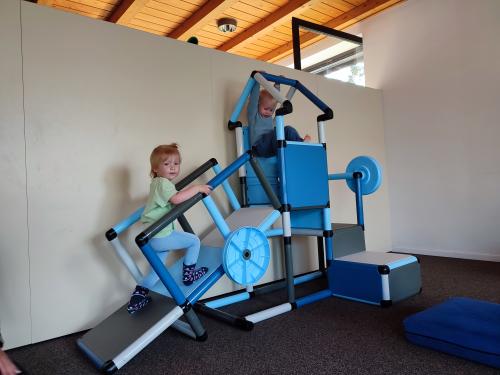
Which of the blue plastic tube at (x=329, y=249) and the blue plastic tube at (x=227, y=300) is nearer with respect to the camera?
the blue plastic tube at (x=227, y=300)

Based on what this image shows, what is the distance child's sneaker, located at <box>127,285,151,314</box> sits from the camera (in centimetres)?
205

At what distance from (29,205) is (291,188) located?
1668 mm

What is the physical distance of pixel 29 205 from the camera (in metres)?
2.17

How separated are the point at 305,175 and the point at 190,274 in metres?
1.09

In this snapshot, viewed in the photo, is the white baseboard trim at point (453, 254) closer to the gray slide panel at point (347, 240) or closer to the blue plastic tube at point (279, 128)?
the gray slide panel at point (347, 240)

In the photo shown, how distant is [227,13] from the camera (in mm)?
4605

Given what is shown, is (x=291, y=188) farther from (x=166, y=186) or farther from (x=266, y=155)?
(x=166, y=186)

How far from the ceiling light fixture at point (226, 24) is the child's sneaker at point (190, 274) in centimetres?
364

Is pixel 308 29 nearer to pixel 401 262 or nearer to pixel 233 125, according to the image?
pixel 233 125

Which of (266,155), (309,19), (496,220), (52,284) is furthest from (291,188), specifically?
(309,19)

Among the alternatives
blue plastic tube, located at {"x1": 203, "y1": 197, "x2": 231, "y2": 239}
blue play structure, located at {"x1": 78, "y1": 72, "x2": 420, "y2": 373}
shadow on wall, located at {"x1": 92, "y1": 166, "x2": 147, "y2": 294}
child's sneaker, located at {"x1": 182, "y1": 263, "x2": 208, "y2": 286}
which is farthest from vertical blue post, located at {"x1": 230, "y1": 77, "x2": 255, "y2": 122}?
child's sneaker, located at {"x1": 182, "y1": 263, "x2": 208, "y2": 286}

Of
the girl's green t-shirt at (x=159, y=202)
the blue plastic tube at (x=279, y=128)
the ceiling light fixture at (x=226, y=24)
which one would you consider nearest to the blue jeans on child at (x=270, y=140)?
the blue plastic tube at (x=279, y=128)

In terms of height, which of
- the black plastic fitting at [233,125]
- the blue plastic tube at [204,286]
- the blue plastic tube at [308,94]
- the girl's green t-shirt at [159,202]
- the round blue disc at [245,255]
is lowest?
the blue plastic tube at [204,286]

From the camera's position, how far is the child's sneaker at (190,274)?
2.12 metres
